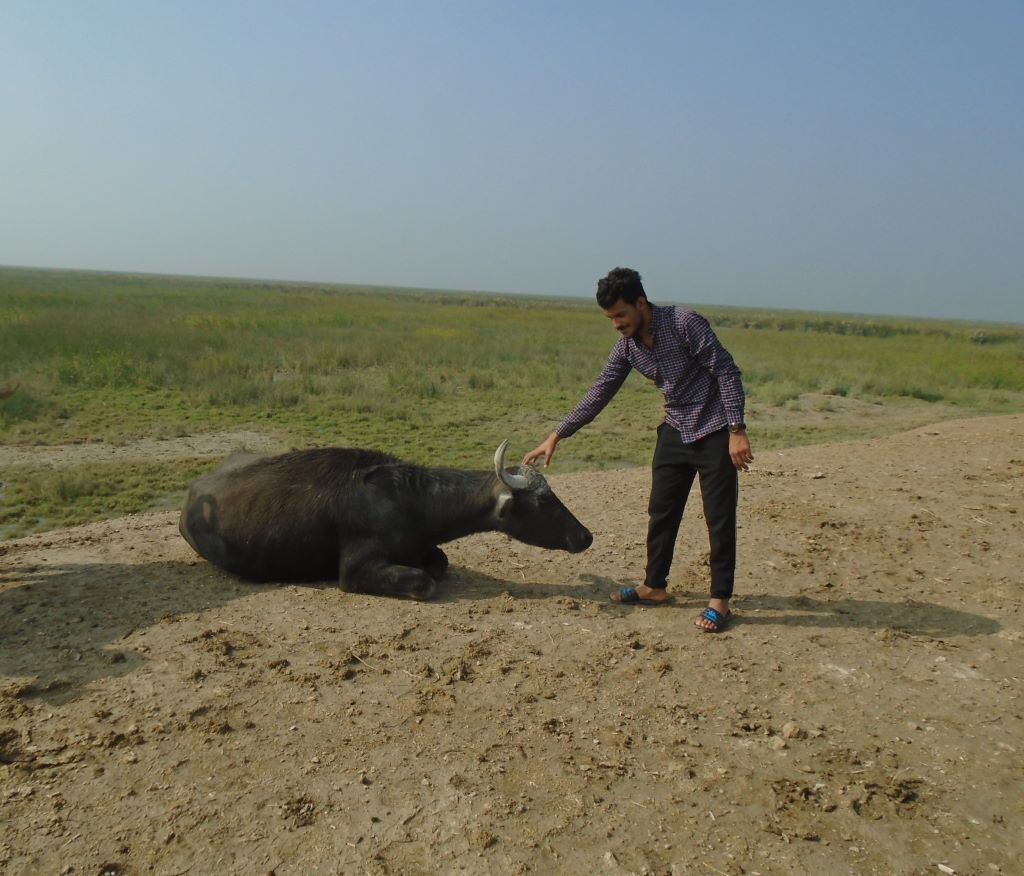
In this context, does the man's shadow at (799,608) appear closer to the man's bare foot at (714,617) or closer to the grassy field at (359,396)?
the man's bare foot at (714,617)

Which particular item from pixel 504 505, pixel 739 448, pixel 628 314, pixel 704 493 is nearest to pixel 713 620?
pixel 704 493

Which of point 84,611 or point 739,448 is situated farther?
point 84,611

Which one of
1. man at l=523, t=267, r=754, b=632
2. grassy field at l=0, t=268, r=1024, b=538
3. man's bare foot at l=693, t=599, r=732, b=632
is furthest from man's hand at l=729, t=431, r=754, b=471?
grassy field at l=0, t=268, r=1024, b=538

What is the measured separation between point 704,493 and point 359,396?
13.2 metres

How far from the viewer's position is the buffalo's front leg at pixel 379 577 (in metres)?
5.76

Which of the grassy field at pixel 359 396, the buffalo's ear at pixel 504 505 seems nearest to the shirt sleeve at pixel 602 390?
the buffalo's ear at pixel 504 505

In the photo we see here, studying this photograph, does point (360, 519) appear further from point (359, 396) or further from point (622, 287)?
point (359, 396)

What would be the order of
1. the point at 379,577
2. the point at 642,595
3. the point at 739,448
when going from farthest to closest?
the point at 379,577, the point at 642,595, the point at 739,448

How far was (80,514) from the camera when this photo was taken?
8906 millimetres

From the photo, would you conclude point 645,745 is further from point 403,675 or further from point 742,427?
point 742,427

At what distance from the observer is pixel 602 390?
5531mm

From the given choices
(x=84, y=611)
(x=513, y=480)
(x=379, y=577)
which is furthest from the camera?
(x=513, y=480)

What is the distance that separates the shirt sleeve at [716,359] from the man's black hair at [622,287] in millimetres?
320

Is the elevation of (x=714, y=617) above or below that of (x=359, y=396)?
above
